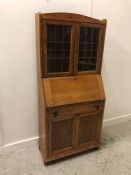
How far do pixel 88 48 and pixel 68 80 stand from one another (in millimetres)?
442

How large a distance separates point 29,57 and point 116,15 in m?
1.35

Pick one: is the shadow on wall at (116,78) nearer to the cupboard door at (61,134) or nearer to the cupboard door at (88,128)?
the cupboard door at (88,128)

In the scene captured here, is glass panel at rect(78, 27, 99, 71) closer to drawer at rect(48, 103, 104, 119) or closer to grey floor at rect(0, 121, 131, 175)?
drawer at rect(48, 103, 104, 119)

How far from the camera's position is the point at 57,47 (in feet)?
5.78

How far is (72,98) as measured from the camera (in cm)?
187

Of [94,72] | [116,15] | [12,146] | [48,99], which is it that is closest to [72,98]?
[48,99]

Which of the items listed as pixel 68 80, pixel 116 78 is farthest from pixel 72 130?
pixel 116 78

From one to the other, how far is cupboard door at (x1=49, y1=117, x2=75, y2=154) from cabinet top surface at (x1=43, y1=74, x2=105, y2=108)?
9.2 inches

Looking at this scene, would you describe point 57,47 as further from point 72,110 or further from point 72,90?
point 72,110

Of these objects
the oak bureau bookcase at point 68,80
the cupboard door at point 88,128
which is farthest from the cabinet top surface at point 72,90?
the cupboard door at point 88,128

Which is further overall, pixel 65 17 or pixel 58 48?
pixel 58 48

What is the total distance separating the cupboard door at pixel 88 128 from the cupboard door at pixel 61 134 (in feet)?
0.32

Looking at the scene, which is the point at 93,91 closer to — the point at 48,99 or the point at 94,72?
the point at 94,72

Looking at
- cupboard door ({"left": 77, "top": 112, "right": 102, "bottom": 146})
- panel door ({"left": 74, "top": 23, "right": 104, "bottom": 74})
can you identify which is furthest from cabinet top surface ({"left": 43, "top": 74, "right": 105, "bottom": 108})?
cupboard door ({"left": 77, "top": 112, "right": 102, "bottom": 146})
